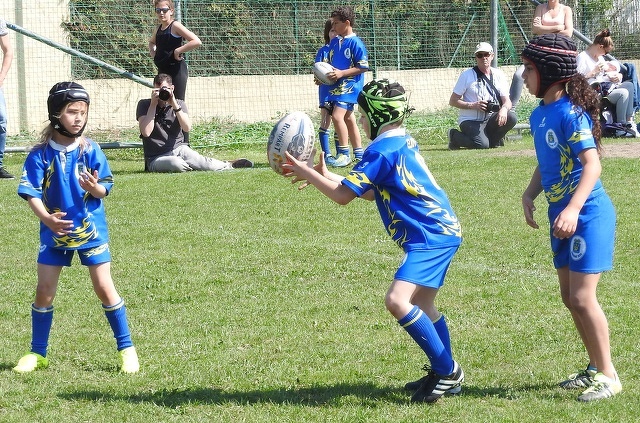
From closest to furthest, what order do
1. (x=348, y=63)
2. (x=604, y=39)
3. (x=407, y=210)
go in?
(x=407, y=210) → (x=348, y=63) → (x=604, y=39)

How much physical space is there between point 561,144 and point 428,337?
3.78 ft

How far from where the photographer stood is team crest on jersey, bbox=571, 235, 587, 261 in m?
4.71

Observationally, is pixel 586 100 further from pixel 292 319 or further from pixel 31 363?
pixel 31 363

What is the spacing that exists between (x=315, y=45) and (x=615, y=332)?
14152mm

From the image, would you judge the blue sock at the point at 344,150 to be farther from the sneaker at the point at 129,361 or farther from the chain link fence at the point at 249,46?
the sneaker at the point at 129,361

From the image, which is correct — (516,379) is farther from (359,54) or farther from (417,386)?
(359,54)

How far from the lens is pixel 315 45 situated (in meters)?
19.3

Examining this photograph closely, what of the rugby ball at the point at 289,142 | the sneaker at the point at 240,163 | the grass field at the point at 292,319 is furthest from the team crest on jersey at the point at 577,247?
the sneaker at the point at 240,163

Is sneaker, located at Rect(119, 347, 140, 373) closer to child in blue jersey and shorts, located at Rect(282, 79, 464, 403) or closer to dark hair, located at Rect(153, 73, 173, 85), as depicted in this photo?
child in blue jersey and shorts, located at Rect(282, 79, 464, 403)

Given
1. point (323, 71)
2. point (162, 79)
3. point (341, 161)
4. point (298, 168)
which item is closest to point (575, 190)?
point (298, 168)

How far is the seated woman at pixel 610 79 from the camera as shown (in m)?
14.9

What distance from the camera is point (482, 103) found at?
14.2 metres

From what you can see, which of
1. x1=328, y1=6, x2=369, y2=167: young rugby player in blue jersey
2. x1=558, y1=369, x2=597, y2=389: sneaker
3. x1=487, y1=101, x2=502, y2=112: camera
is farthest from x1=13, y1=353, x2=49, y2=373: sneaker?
x1=487, y1=101, x2=502, y2=112: camera

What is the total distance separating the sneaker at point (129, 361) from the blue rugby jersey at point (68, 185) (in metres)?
0.62
